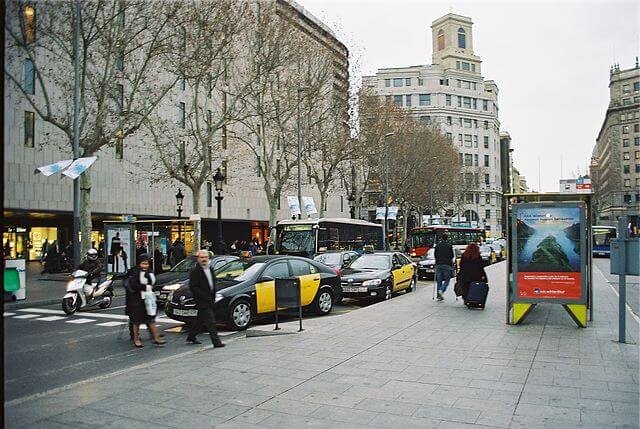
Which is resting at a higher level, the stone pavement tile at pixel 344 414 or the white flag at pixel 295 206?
the white flag at pixel 295 206

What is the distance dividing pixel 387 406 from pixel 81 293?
435 inches

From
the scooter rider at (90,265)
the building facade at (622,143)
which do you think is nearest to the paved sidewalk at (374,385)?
the scooter rider at (90,265)

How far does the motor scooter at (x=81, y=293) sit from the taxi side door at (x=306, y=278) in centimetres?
564

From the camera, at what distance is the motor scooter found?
1418cm

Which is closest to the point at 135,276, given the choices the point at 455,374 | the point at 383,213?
the point at 455,374

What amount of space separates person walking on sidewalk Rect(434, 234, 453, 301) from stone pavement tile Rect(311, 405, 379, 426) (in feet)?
33.0

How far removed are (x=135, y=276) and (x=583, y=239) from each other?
8.29 meters

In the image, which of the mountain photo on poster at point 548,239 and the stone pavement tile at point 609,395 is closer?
the stone pavement tile at point 609,395

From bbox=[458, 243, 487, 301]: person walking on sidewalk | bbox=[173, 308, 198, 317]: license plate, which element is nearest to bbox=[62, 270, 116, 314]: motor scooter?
bbox=[173, 308, 198, 317]: license plate

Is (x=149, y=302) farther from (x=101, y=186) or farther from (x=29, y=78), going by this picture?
(x=101, y=186)

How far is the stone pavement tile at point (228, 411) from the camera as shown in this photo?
5.54m

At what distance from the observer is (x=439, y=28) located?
11000 cm

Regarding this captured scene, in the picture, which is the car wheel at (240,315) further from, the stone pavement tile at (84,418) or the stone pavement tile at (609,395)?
the stone pavement tile at (609,395)

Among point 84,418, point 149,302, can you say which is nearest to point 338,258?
point 149,302
